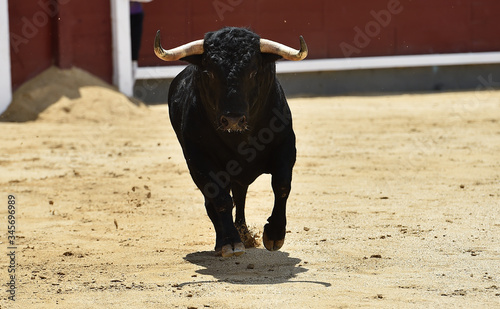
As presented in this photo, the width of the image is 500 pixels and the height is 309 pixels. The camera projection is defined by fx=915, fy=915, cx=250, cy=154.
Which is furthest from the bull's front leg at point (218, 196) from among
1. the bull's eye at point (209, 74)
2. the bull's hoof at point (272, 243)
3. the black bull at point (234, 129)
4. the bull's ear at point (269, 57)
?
the bull's ear at point (269, 57)

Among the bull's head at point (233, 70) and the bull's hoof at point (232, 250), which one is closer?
the bull's head at point (233, 70)

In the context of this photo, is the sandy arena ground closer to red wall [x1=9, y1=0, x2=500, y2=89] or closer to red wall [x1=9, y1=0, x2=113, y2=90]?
red wall [x1=9, y1=0, x2=113, y2=90]

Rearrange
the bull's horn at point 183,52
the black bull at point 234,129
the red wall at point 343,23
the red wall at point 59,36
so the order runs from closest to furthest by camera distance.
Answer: the black bull at point 234,129 → the bull's horn at point 183,52 → the red wall at point 59,36 → the red wall at point 343,23

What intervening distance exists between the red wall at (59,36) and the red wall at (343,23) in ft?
2.25

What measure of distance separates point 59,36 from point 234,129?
548cm

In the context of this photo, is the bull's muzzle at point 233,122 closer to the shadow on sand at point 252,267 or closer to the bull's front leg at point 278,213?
the bull's front leg at point 278,213

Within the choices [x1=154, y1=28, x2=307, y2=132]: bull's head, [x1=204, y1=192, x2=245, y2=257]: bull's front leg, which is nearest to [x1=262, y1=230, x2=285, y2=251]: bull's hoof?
[x1=204, y1=192, x2=245, y2=257]: bull's front leg

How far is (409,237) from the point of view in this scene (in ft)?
13.0

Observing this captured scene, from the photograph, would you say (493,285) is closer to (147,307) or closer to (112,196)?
(147,307)

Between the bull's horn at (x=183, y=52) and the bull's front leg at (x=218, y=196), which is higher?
the bull's horn at (x=183, y=52)

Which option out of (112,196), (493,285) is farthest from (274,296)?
(112,196)

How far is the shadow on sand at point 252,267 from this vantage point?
10.9 feet

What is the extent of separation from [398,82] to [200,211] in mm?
6110

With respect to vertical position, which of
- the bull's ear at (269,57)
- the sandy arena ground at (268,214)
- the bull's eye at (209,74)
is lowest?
the sandy arena ground at (268,214)
